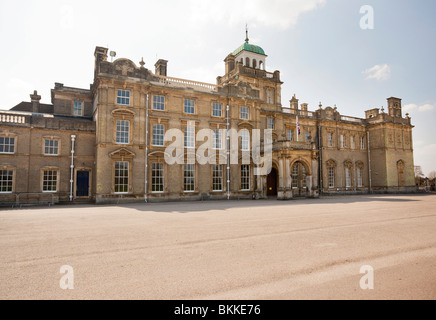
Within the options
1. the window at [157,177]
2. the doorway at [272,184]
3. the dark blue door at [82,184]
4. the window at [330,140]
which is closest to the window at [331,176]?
the window at [330,140]

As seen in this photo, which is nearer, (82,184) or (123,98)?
(123,98)

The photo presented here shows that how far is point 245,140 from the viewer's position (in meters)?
28.7

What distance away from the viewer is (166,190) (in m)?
24.4

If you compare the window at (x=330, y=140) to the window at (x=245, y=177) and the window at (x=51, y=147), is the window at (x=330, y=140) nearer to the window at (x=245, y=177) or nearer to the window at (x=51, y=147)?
the window at (x=245, y=177)

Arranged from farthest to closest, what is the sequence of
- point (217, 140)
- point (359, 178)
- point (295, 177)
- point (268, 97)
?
1. point (359, 178)
2. point (268, 97)
3. point (295, 177)
4. point (217, 140)

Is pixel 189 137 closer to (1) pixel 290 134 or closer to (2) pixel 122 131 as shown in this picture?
(2) pixel 122 131

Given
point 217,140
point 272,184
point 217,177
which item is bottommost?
point 272,184

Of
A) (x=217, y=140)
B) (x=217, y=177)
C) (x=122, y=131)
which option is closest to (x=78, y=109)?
(x=122, y=131)

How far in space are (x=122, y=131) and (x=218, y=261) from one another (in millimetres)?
20110

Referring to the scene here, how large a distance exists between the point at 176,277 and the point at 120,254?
224 centimetres

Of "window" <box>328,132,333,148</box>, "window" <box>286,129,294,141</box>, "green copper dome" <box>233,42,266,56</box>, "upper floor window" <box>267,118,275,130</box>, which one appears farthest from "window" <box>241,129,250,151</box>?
"window" <box>328,132,333,148</box>

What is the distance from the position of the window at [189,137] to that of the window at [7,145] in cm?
1448

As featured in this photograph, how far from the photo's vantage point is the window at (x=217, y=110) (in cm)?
2745
